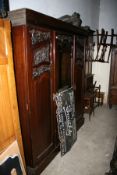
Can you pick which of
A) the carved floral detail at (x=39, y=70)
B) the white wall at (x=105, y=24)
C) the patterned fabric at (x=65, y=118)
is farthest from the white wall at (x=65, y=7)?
the patterned fabric at (x=65, y=118)

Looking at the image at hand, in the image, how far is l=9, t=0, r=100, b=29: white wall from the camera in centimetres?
216

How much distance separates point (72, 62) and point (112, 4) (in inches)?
117

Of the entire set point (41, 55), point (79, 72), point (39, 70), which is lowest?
point (79, 72)

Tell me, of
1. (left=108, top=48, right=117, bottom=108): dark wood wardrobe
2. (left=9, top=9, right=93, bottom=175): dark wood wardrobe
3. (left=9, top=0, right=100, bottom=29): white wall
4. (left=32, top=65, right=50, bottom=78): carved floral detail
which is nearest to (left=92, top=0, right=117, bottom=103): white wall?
(left=9, top=0, right=100, bottom=29): white wall

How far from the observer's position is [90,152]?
8.63 feet

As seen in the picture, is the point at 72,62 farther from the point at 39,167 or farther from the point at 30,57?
the point at 39,167

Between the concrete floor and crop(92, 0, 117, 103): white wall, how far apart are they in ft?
5.02

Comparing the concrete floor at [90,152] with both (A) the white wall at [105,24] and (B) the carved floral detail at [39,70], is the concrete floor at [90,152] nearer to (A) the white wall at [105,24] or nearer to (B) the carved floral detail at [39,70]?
(B) the carved floral detail at [39,70]

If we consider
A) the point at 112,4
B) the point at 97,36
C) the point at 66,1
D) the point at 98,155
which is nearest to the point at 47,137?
the point at 98,155

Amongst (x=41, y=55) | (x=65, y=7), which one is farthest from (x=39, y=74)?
(x=65, y=7)

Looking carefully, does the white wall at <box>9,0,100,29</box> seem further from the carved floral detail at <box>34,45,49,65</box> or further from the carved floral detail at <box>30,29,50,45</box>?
the carved floral detail at <box>34,45,49,65</box>

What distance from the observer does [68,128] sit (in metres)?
2.59

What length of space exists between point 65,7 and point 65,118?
2.07 metres

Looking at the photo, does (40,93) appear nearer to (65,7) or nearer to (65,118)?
(65,118)
